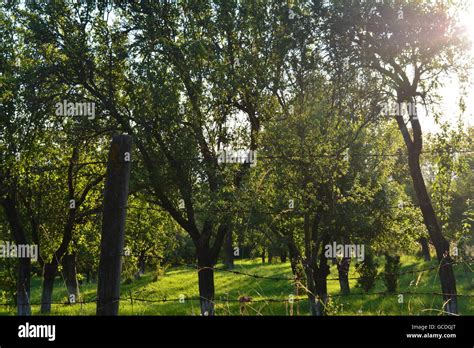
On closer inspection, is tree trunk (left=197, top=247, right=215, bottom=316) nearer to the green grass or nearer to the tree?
the green grass

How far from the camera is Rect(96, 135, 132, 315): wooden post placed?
6246 mm

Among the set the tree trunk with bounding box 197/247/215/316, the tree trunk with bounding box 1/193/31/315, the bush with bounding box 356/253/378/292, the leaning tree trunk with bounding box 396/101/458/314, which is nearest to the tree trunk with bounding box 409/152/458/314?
the leaning tree trunk with bounding box 396/101/458/314

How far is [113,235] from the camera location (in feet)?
20.5

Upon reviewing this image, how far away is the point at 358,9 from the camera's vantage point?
718 inches

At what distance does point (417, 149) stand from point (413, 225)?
10.2 metres

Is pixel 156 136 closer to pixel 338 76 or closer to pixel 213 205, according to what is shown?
pixel 213 205

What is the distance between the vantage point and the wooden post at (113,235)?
6246 millimetres

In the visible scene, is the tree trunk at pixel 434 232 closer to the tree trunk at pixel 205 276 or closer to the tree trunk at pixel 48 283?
the tree trunk at pixel 205 276

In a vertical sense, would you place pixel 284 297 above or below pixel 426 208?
below

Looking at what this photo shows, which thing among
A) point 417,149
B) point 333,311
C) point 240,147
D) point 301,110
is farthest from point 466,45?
point 333,311

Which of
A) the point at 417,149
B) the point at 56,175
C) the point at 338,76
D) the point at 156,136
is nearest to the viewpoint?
the point at 338,76

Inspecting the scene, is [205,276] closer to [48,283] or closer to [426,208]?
[426,208]

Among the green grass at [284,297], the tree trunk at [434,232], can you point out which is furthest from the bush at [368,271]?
the tree trunk at [434,232]

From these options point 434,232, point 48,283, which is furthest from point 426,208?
point 48,283
